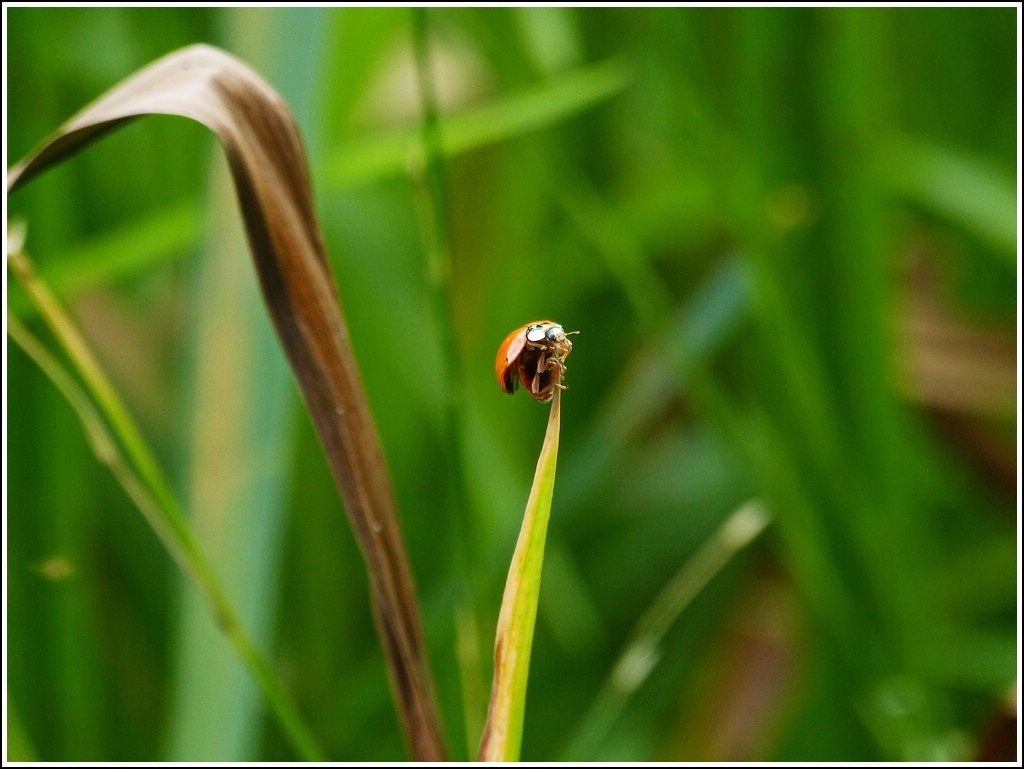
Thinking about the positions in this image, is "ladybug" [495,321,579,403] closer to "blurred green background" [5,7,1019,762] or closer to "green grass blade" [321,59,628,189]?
"blurred green background" [5,7,1019,762]

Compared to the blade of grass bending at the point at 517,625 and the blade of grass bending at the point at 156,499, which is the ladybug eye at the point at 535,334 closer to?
the blade of grass bending at the point at 517,625

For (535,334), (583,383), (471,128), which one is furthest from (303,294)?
(583,383)

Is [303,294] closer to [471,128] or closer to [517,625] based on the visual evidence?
[517,625]

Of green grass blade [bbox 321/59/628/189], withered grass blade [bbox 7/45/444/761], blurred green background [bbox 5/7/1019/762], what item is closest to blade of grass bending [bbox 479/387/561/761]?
withered grass blade [bbox 7/45/444/761]

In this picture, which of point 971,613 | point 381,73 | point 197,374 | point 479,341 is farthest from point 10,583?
point 971,613

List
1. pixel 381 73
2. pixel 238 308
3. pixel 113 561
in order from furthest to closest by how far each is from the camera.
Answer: pixel 381 73 < pixel 113 561 < pixel 238 308

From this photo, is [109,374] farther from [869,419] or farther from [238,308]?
[869,419]
